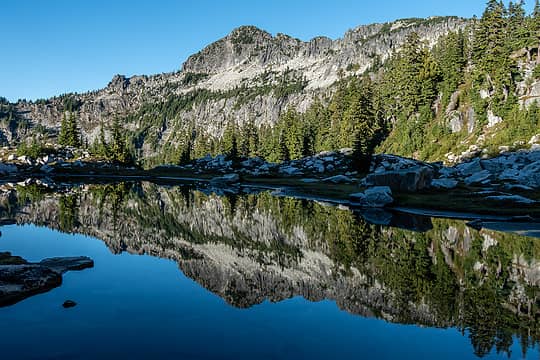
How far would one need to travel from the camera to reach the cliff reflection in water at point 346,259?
18250mm

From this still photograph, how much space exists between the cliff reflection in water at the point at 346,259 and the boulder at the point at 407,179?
44.2ft

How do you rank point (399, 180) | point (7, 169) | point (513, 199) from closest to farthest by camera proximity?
point (513, 199), point (399, 180), point (7, 169)

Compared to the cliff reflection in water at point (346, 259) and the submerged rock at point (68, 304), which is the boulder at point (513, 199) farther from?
the submerged rock at point (68, 304)

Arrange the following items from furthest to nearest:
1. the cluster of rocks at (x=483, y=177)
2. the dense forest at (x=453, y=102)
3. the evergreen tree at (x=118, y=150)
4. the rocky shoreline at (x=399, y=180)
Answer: the evergreen tree at (x=118, y=150), the dense forest at (x=453, y=102), the cluster of rocks at (x=483, y=177), the rocky shoreline at (x=399, y=180)

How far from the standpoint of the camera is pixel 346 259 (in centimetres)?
2697

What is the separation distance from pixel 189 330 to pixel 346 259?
46.4 ft

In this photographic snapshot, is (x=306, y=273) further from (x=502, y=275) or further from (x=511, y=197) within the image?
(x=511, y=197)

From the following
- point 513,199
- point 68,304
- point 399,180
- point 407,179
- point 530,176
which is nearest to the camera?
point 68,304

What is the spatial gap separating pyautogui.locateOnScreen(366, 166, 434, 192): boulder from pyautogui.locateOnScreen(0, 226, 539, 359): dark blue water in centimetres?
4056

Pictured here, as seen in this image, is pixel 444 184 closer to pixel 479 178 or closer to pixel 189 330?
pixel 479 178

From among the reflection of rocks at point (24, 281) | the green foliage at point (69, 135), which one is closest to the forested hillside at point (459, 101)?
the reflection of rocks at point (24, 281)

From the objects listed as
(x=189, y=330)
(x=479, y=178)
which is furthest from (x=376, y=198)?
(x=189, y=330)

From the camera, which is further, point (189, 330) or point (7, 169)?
point (7, 169)

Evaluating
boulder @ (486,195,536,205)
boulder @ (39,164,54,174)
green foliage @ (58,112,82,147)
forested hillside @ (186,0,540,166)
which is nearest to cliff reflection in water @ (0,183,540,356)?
boulder @ (486,195,536,205)
